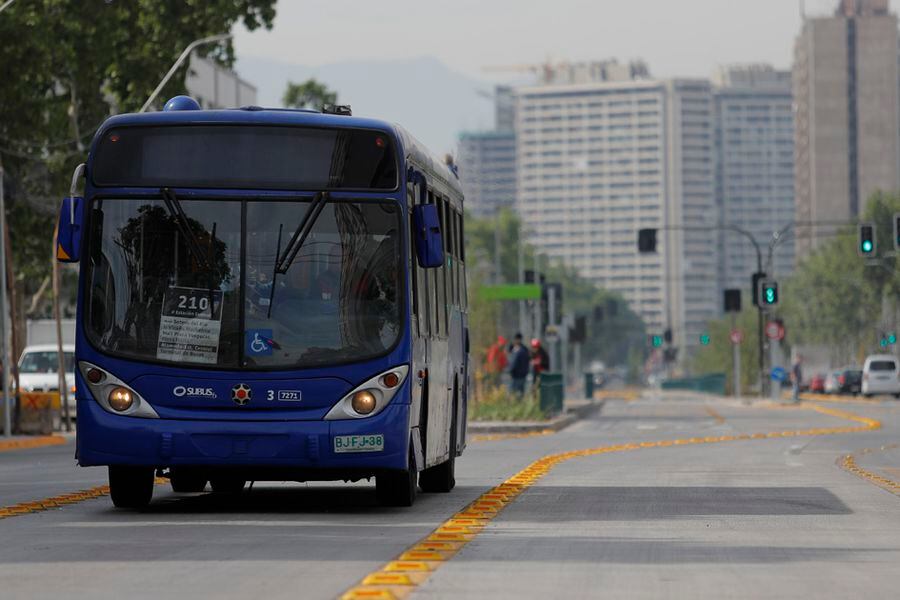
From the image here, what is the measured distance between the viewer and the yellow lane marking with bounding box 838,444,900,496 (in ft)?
67.1

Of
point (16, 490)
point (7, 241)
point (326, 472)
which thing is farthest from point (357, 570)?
point (7, 241)

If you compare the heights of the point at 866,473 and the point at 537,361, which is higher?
the point at 537,361

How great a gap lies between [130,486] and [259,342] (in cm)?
178

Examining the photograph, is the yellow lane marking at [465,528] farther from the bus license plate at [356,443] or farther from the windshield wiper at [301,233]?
the windshield wiper at [301,233]

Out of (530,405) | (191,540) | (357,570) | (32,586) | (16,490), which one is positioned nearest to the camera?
(32,586)

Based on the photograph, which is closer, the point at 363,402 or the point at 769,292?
the point at 363,402

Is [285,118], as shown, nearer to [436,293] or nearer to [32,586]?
[436,293]

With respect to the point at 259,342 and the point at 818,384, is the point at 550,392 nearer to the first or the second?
the point at 259,342

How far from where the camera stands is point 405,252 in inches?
621

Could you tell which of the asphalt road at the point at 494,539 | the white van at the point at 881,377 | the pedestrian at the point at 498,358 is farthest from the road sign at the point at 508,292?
the asphalt road at the point at 494,539

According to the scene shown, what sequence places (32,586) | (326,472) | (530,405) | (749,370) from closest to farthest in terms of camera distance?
(32,586), (326,472), (530,405), (749,370)

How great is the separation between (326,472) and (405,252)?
5.69 ft

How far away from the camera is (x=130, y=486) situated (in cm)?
1638

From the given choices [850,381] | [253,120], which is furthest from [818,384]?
[253,120]
